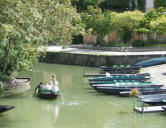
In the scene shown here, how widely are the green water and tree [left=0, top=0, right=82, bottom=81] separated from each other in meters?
2.48

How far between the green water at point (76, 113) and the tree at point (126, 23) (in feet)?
65.2

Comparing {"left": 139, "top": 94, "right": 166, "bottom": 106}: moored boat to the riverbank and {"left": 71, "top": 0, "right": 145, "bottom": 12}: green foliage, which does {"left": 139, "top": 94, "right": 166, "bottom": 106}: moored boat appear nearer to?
the riverbank

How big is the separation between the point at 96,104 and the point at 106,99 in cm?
115

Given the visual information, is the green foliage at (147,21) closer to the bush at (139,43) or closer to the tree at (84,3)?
the bush at (139,43)

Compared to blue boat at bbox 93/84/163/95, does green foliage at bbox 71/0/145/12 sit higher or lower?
higher

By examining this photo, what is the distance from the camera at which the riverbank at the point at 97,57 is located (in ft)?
145

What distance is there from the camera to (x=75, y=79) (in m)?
37.2

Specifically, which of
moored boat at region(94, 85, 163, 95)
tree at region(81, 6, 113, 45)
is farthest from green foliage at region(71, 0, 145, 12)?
moored boat at region(94, 85, 163, 95)

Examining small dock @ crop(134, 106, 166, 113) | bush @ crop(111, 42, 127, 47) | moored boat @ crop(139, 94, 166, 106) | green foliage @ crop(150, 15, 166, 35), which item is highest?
green foliage @ crop(150, 15, 166, 35)

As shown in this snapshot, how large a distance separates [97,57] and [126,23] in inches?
288

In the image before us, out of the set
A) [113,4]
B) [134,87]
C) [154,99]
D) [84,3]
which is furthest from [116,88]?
[84,3]

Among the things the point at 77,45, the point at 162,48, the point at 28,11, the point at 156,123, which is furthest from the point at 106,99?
the point at 77,45

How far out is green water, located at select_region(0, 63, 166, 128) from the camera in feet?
69.2

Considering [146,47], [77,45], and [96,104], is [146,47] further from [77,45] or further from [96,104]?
[96,104]
